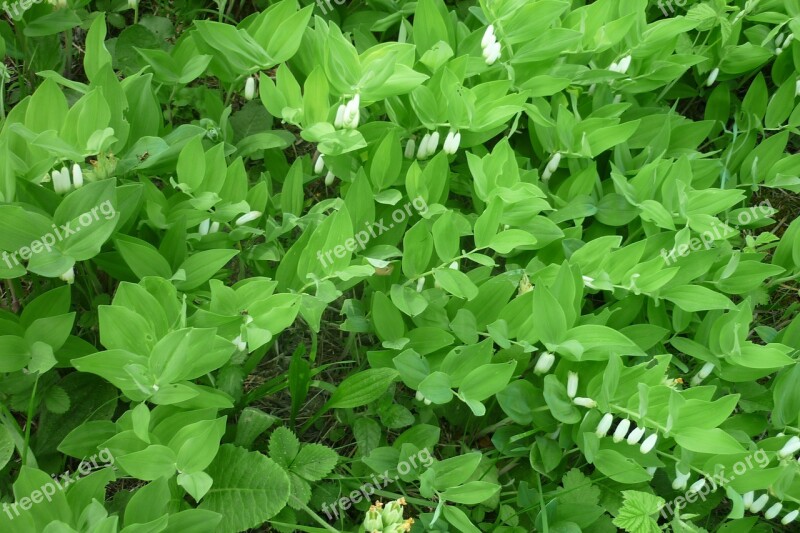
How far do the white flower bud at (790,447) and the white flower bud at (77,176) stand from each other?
1725 millimetres

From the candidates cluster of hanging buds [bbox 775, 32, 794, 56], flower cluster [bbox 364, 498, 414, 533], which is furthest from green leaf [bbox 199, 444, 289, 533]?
cluster of hanging buds [bbox 775, 32, 794, 56]

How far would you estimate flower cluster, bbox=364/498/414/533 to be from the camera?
1.48m

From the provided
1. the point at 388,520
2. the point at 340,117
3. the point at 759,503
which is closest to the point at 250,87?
the point at 340,117

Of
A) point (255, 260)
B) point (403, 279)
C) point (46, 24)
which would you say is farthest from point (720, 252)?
point (46, 24)

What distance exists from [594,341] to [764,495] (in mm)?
589

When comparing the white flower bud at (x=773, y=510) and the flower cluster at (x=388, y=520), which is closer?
the flower cluster at (x=388, y=520)

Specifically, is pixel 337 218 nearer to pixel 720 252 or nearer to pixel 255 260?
pixel 255 260

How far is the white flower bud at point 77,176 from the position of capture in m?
1.51

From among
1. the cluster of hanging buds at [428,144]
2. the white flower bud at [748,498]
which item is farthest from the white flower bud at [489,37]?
the white flower bud at [748,498]

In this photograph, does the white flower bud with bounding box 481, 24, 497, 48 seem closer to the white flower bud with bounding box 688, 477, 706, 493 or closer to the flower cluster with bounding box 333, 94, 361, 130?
the flower cluster with bounding box 333, 94, 361, 130

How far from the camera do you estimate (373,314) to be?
1.72m

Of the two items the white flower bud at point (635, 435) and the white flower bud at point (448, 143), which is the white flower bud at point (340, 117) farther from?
the white flower bud at point (635, 435)

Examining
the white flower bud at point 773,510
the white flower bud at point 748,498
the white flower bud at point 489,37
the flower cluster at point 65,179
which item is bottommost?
the white flower bud at point 773,510

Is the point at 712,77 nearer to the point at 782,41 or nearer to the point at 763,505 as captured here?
the point at 782,41
